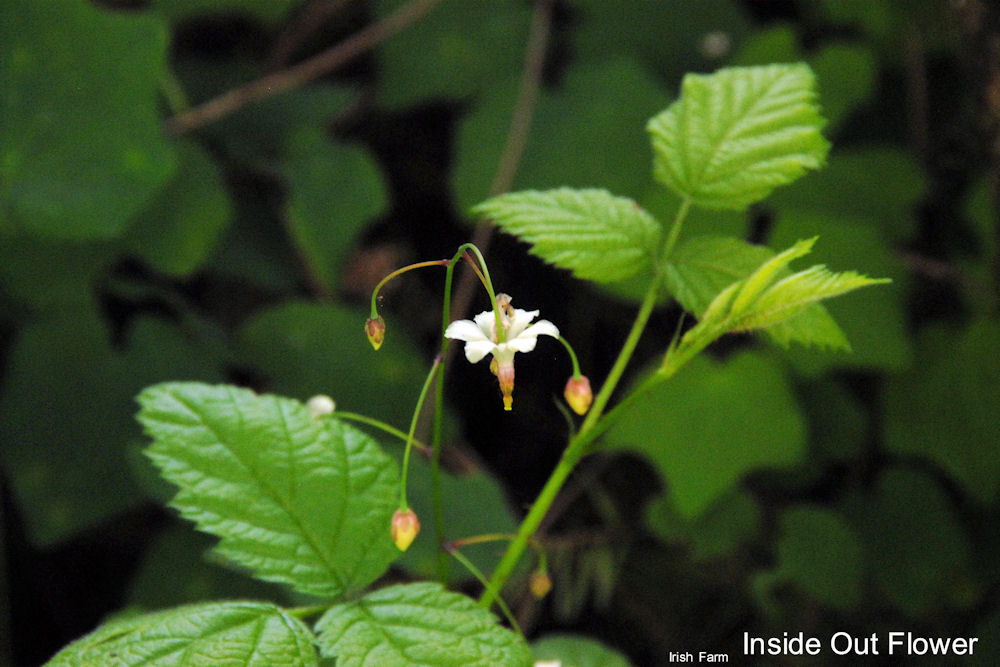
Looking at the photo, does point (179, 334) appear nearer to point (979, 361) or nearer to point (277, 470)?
point (277, 470)

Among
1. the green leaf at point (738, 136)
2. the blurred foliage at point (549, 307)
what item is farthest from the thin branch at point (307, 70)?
the green leaf at point (738, 136)

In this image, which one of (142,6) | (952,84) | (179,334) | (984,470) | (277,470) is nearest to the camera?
(277,470)

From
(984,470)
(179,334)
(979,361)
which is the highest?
(179,334)

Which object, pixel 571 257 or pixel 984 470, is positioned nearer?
pixel 571 257

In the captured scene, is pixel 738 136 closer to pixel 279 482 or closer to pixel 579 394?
pixel 579 394

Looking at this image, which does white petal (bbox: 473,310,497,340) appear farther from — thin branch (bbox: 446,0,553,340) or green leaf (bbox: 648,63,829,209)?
thin branch (bbox: 446,0,553,340)

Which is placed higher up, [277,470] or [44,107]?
[44,107]

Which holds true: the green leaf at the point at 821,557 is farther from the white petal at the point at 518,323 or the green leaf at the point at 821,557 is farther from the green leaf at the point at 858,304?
the white petal at the point at 518,323

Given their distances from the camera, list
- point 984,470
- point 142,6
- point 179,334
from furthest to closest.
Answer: point 142,6 < point 179,334 < point 984,470

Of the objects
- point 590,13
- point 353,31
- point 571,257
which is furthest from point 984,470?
point 353,31
